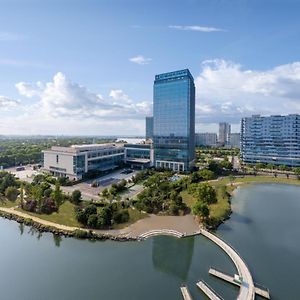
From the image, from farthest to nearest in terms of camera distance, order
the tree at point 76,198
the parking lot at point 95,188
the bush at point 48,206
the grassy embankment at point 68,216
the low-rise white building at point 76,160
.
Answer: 1. the low-rise white building at point 76,160
2. the parking lot at point 95,188
3. the tree at point 76,198
4. the bush at point 48,206
5. the grassy embankment at point 68,216

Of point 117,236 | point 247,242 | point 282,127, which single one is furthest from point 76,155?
point 282,127

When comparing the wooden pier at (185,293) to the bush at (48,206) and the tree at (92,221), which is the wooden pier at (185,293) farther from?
the bush at (48,206)

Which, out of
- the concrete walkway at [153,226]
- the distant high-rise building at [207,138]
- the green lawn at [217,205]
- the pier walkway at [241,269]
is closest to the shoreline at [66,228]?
the concrete walkway at [153,226]

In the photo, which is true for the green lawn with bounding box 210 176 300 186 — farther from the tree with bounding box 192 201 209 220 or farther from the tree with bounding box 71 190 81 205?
the tree with bounding box 71 190 81 205

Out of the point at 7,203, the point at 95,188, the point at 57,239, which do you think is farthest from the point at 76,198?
the point at 7,203

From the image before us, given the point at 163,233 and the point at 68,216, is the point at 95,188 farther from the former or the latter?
the point at 163,233
